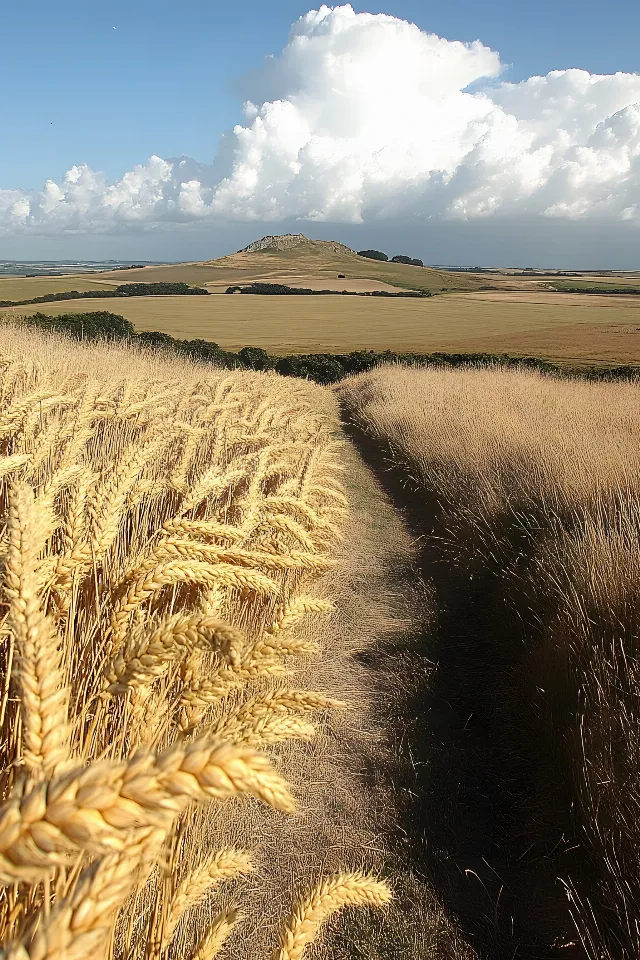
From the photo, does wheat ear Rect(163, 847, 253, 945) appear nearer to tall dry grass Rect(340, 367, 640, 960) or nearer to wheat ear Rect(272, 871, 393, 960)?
wheat ear Rect(272, 871, 393, 960)

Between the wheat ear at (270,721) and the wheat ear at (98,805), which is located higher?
the wheat ear at (98,805)

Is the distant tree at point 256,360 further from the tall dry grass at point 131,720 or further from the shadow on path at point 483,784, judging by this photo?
the tall dry grass at point 131,720

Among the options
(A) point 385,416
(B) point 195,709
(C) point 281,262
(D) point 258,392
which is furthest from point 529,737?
(C) point 281,262

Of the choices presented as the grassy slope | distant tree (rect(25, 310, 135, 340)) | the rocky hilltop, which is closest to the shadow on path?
distant tree (rect(25, 310, 135, 340))

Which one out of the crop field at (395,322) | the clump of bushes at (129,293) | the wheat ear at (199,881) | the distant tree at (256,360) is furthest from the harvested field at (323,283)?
the wheat ear at (199,881)

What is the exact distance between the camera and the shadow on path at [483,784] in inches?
80.2

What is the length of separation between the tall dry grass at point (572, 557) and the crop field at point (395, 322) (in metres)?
19.9

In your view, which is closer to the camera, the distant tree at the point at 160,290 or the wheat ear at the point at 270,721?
the wheat ear at the point at 270,721

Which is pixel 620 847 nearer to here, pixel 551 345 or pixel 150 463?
pixel 150 463

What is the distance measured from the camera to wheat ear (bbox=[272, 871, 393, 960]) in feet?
3.94

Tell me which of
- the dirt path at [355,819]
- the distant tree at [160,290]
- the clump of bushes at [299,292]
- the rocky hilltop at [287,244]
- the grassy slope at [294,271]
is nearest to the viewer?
the dirt path at [355,819]

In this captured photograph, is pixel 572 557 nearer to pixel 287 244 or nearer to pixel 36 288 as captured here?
pixel 36 288

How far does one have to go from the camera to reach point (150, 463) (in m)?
3.24

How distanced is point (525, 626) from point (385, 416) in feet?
24.2
